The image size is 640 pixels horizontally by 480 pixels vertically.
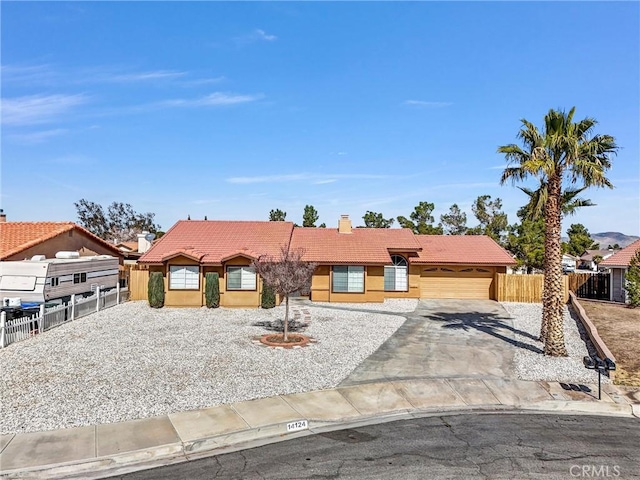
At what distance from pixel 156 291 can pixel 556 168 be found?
20.2m

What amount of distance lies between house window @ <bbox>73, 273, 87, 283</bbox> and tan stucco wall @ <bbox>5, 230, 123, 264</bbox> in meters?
3.94

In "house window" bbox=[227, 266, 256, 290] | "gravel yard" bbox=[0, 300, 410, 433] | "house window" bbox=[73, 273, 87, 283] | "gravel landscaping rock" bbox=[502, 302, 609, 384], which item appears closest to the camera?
"gravel yard" bbox=[0, 300, 410, 433]

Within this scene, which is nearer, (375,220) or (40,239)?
(40,239)

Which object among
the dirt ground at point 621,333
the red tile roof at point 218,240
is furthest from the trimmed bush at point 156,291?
the dirt ground at point 621,333

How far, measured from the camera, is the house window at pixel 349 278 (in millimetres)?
27750

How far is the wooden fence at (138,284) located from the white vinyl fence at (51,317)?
110 cm

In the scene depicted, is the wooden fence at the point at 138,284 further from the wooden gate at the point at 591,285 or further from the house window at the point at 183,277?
the wooden gate at the point at 591,285

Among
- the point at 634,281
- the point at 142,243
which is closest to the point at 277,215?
the point at 142,243

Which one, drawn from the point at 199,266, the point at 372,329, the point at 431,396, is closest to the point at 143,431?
the point at 431,396

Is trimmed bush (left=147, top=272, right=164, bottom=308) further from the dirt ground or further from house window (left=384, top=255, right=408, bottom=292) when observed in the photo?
the dirt ground

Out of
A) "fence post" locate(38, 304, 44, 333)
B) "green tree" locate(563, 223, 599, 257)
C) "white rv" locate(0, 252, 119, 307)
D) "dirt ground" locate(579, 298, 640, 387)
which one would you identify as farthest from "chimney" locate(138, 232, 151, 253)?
"green tree" locate(563, 223, 599, 257)

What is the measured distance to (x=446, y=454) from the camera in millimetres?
8789

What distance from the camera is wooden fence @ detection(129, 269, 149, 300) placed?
27109 mm

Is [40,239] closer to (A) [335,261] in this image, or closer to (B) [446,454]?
(A) [335,261]
